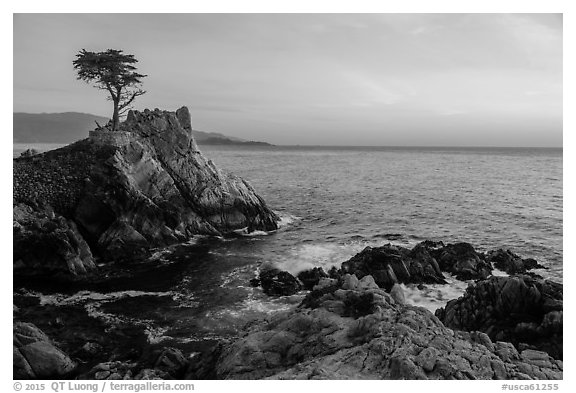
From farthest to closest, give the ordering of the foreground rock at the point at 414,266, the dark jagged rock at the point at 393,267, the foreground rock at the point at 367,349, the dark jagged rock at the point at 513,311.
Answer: the foreground rock at the point at 414,266 < the dark jagged rock at the point at 393,267 < the dark jagged rock at the point at 513,311 < the foreground rock at the point at 367,349

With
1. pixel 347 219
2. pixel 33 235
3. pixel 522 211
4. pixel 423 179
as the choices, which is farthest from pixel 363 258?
pixel 423 179

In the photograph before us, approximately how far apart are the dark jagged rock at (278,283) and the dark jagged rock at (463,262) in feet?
38.2

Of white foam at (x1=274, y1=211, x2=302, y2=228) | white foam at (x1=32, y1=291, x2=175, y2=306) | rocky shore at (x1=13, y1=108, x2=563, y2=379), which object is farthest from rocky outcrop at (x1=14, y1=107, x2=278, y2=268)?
white foam at (x1=32, y1=291, x2=175, y2=306)

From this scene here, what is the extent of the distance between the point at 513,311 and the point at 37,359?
70.4 ft

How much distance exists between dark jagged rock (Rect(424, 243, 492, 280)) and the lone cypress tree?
106 ft

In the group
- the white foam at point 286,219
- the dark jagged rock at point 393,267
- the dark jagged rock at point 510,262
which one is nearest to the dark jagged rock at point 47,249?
the dark jagged rock at point 393,267

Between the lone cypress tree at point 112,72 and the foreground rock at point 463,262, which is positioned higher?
the lone cypress tree at point 112,72

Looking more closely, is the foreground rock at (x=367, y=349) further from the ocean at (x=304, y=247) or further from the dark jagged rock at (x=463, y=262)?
the dark jagged rock at (x=463, y=262)

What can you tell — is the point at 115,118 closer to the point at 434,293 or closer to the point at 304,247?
the point at 304,247

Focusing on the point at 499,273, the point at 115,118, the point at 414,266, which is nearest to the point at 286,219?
the point at 414,266

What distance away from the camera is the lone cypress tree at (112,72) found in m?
40.2

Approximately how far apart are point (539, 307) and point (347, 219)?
2819 cm

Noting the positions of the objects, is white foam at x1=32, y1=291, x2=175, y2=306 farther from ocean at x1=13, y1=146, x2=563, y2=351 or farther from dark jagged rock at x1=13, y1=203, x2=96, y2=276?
dark jagged rock at x1=13, y1=203, x2=96, y2=276
